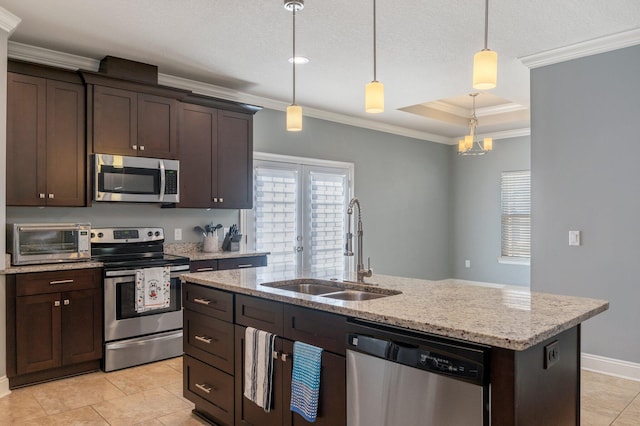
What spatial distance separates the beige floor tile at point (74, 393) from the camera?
3.13 meters

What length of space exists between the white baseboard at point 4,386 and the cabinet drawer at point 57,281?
1.95 feet

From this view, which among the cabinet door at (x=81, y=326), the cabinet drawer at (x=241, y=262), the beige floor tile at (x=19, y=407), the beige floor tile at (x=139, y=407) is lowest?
the beige floor tile at (x=139, y=407)

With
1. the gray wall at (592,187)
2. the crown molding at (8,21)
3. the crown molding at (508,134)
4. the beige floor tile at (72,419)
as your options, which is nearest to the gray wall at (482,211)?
the crown molding at (508,134)

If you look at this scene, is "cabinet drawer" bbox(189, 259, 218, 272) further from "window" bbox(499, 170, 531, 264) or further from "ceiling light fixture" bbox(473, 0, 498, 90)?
"window" bbox(499, 170, 531, 264)

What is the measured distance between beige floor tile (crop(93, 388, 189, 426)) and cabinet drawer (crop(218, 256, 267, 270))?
136 cm

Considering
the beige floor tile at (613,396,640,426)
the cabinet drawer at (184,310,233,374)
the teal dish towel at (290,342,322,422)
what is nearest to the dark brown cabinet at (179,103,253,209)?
the cabinet drawer at (184,310,233,374)

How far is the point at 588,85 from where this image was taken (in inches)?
149

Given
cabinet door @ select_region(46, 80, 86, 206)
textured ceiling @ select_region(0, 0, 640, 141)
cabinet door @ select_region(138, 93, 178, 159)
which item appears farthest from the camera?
cabinet door @ select_region(138, 93, 178, 159)

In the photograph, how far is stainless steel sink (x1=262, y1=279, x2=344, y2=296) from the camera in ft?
8.89

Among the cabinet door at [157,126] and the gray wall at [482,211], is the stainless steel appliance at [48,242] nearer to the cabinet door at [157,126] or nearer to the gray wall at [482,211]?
the cabinet door at [157,126]

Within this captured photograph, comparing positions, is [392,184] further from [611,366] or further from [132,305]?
[132,305]

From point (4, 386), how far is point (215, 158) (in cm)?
258

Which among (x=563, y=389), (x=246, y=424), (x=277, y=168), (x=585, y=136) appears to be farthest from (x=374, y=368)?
(x=277, y=168)

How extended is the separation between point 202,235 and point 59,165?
1.57 m
